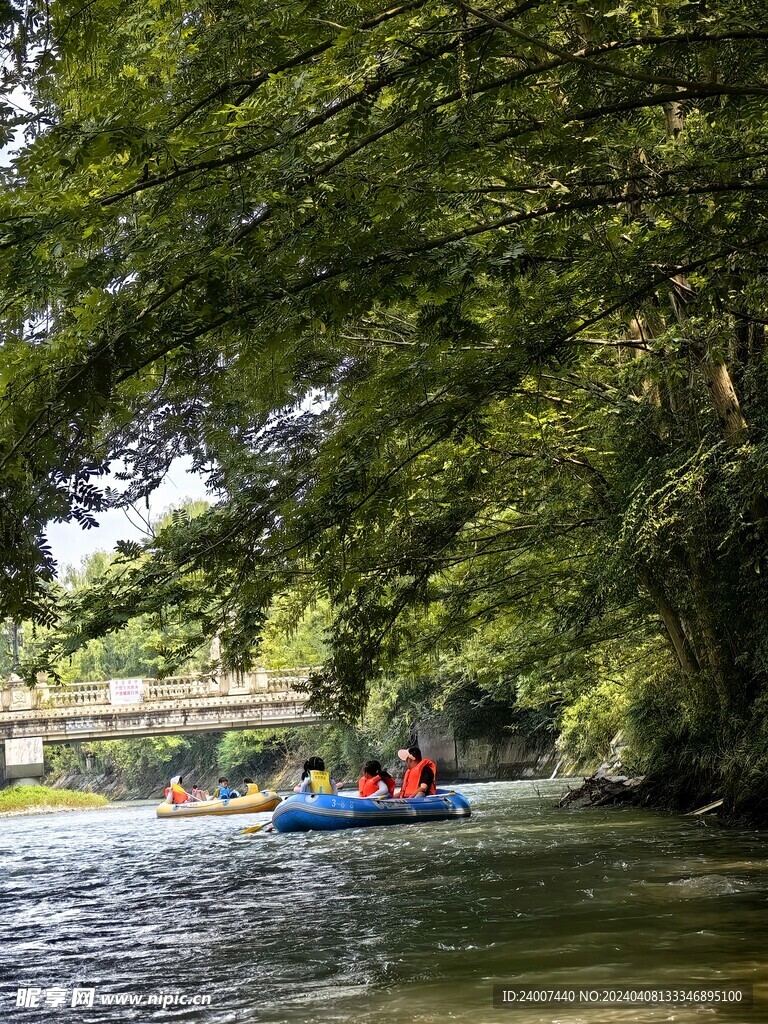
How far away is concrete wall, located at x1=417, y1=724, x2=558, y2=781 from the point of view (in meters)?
35.4

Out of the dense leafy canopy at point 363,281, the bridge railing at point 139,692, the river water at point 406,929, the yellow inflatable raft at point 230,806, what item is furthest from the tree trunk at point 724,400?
the bridge railing at point 139,692

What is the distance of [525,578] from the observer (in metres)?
15.2

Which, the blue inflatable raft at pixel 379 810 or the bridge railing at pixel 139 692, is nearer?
the blue inflatable raft at pixel 379 810

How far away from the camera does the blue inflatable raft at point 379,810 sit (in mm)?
18750

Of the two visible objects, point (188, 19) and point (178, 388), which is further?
point (178, 388)

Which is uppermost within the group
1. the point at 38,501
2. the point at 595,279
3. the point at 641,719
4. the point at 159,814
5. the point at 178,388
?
the point at 595,279

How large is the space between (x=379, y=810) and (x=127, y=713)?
26.7 meters

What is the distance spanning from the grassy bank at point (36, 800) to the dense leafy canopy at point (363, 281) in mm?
37261

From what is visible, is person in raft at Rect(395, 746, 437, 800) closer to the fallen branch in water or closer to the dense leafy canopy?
the fallen branch in water

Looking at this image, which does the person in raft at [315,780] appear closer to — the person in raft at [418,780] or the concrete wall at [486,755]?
the person in raft at [418,780]

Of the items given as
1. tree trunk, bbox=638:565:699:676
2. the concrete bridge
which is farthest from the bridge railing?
tree trunk, bbox=638:565:699:676

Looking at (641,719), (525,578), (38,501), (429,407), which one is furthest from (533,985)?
(641,719)

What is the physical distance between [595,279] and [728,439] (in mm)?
4120

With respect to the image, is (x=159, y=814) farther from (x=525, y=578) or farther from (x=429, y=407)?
(x=429, y=407)
